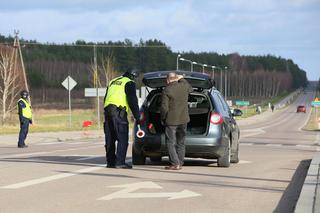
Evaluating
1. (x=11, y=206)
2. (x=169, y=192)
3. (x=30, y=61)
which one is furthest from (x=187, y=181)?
(x=30, y=61)

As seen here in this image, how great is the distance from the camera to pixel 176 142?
12.3m

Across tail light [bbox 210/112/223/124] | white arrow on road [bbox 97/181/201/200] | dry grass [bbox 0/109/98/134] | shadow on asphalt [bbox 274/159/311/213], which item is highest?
tail light [bbox 210/112/223/124]

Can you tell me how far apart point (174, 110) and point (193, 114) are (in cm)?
170

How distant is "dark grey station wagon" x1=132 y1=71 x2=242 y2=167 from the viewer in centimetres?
1275

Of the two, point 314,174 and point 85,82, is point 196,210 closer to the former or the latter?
point 314,174

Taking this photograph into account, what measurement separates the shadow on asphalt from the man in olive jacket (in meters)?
2.16

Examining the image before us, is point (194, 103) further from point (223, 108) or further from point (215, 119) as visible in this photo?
point (215, 119)

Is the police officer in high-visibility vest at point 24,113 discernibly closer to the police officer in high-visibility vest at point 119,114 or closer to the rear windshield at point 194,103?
the rear windshield at point 194,103

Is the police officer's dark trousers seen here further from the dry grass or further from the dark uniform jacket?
the dry grass

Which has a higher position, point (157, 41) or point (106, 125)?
point (157, 41)

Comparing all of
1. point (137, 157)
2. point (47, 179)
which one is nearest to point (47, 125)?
point (137, 157)

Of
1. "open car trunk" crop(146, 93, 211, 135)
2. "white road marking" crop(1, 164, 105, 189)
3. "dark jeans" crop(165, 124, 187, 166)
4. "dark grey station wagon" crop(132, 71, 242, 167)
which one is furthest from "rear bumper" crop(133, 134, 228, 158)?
"white road marking" crop(1, 164, 105, 189)

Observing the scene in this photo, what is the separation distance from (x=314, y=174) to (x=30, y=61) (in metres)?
137

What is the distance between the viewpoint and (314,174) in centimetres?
1077
